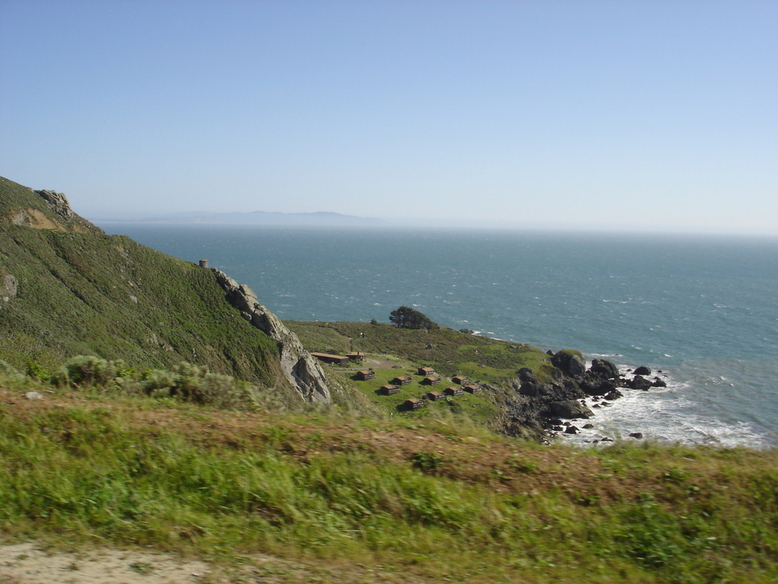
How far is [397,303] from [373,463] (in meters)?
110

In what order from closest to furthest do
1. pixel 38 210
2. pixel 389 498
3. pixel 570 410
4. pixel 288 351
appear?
pixel 389 498 < pixel 288 351 < pixel 38 210 < pixel 570 410

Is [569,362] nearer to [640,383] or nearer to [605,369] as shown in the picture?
[605,369]

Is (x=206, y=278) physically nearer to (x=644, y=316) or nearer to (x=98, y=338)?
(x=98, y=338)

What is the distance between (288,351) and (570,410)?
29.3 metres

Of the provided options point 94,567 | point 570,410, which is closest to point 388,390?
point 570,410

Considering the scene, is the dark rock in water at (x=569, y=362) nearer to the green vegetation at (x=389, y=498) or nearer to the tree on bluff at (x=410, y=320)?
the tree on bluff at (x=410, y=320)

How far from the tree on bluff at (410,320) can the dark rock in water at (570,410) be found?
35901 mm

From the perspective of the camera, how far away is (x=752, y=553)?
188 inches

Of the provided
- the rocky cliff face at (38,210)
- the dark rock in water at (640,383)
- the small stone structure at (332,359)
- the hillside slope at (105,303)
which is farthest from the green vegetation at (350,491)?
the dark rock in water at (640,383)

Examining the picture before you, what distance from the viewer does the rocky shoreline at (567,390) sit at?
160 feet

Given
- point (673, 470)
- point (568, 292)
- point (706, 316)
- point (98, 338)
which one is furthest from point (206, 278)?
point (568, 292)

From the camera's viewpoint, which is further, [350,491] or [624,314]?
[624,314]

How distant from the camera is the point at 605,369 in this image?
208 feet

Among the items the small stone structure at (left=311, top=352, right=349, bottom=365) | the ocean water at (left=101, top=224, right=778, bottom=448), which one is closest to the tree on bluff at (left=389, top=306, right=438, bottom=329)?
the ocean water at (left=101, top=224, right=778, bottom=448)
